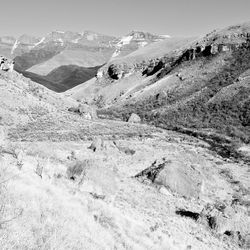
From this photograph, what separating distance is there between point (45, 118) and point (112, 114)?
28.2 meters

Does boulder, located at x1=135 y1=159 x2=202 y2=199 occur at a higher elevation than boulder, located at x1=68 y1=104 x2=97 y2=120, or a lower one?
higher

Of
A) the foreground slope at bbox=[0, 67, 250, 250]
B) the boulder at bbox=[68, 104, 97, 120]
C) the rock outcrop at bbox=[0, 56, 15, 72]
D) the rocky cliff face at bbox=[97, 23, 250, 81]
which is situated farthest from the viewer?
the rocky cliff face at bbox=[97, 23, 250, 81]

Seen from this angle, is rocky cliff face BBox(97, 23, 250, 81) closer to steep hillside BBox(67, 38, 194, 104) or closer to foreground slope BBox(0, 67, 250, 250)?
steep hillside BBox(67, 38, 194, 104)

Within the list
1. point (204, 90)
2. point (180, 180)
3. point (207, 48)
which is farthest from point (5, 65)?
point (180, 180)

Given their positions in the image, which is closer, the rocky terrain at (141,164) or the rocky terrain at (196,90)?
the rocky terrain at (141,164)

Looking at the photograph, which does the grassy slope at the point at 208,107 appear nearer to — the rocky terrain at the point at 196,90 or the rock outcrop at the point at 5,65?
the rocky terrain at the point at 196,90

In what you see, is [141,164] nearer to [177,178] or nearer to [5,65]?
[177,178]

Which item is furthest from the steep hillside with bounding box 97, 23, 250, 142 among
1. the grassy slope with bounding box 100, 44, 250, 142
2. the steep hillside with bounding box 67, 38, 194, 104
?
the steep hillside with bounding box 67, 38, 194, 104

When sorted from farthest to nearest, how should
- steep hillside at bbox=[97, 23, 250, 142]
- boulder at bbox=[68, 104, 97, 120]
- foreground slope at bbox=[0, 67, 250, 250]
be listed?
1. boulder at bbox=[68, 104, 97, 120]
2. steep hillside at bbox=[97, 23, 250, 142]
3. foreground slope at bbox=[0, 67, 250, 250]

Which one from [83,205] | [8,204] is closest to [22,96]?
[83,205]

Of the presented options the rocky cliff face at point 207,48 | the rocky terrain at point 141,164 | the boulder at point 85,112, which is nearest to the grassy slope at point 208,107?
the rocky terrain at point 141,164

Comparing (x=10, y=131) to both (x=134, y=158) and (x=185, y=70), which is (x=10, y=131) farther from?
(x=185, y=70)

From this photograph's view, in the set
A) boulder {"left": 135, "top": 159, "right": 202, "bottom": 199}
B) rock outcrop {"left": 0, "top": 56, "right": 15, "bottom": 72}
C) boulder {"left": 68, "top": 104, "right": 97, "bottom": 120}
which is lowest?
boulder {"left": 68, "top": 104, "right": 97, "bottom": 120}

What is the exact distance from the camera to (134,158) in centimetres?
3338
